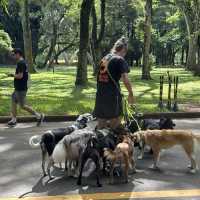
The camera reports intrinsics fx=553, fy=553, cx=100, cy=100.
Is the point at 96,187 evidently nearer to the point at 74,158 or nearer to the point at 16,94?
the point at 74,158

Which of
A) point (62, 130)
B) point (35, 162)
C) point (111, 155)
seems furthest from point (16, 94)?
point (111, 155)

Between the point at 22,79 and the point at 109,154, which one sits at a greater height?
the point at 22,79

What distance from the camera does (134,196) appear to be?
734 cm

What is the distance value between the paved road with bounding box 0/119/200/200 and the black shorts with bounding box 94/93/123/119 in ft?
3.09

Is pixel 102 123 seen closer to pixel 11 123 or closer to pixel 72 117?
pixel 11 123

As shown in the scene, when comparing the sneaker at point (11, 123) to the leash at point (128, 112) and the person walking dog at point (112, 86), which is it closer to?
the leash at point (128, 112)

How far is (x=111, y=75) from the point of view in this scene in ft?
29.0

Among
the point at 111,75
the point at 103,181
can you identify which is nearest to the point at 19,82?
the point at 111,75

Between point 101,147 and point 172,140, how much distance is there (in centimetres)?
125

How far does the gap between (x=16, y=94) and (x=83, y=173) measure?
5951mm

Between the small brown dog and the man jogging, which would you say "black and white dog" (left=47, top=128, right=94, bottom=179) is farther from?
the man jogging

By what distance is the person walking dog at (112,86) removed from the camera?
877 centimetres

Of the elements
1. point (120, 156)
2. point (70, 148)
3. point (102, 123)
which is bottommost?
point (120, 156)

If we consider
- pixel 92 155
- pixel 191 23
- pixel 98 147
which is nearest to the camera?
pixel 92 155
